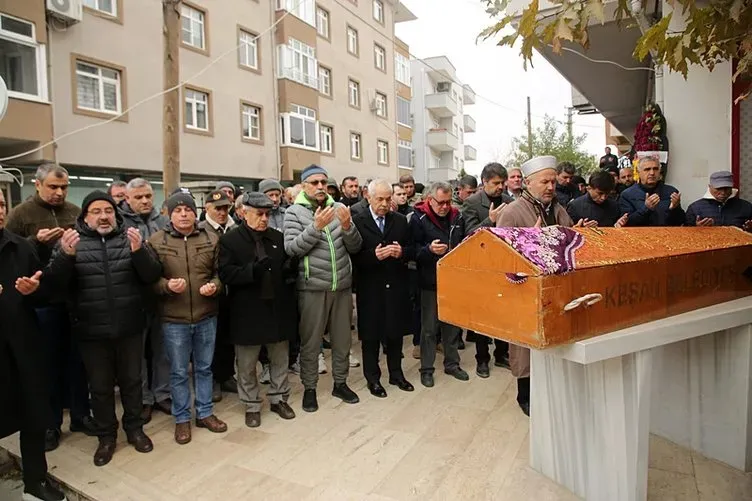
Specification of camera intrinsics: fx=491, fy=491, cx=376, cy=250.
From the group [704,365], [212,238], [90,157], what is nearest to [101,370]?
[212,238]

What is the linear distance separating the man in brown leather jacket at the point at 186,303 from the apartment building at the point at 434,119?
3133cm

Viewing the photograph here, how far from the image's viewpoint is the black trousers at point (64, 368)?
375 cm

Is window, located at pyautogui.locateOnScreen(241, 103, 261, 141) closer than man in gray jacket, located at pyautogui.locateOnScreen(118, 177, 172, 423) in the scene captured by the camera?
No

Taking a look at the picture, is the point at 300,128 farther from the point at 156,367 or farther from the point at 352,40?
the point at 156,367

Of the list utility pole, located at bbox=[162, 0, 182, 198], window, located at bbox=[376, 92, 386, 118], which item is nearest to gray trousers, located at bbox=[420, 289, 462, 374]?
utility pole, located at bbox=[162, 0, 182, 198]

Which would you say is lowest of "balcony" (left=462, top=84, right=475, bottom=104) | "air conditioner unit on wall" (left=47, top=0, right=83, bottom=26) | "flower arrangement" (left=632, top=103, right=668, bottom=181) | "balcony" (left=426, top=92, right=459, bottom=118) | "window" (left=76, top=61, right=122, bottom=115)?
"flower arrangement" (left=632, top=103, right=668, bottom=181)

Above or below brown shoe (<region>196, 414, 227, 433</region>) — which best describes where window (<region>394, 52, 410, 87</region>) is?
above

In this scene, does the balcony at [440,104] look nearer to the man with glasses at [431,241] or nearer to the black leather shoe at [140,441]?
the man with glasses at [431,241]

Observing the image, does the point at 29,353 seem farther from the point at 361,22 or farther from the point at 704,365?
the point at 361,22

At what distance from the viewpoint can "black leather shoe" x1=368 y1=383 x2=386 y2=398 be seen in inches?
171

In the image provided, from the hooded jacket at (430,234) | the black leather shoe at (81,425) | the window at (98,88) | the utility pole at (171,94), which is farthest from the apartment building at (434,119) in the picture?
the black leather shoe at (81,425)

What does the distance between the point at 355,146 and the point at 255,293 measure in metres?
19.8

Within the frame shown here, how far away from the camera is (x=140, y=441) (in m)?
3.50

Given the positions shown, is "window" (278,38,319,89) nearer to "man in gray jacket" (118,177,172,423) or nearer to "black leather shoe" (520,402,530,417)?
"man in gray jacket" (118,177,172,423)
